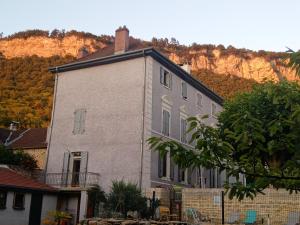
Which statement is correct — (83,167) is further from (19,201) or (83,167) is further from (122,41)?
(122,41)

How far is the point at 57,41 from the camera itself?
126 meters

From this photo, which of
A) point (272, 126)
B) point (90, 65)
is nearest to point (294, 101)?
point (272, 126)

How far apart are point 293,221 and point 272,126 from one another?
16660mm

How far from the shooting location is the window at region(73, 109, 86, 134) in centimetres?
2650

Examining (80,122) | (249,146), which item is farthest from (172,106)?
(249,146)

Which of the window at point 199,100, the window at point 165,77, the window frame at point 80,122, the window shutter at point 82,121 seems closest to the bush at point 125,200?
the window shutter at point 82,121

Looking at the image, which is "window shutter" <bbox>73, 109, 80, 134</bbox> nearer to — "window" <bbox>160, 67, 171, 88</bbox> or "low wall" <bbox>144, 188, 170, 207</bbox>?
"window" <bbox>160, 67, 171, 88</bbox>

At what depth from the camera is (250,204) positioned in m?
20.5

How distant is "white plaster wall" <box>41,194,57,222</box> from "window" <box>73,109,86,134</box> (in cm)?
448

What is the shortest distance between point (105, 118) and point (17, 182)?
6556 mm

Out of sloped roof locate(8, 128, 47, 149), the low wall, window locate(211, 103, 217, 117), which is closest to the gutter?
window locate(211, 103, 217, 117)

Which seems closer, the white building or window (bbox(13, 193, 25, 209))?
window (bbox(13, 193, 25, 209))

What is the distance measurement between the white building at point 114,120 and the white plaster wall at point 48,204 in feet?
2.26

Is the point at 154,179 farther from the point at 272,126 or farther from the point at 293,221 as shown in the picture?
the point at 272,126
